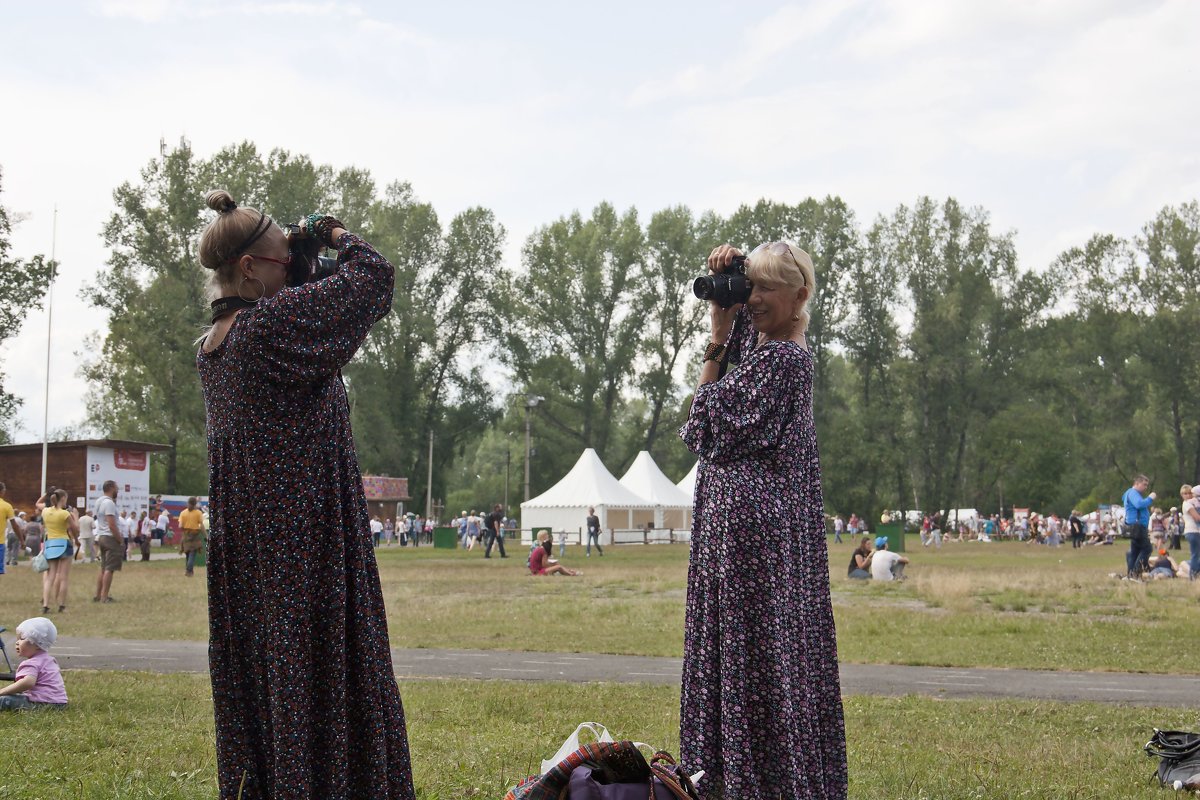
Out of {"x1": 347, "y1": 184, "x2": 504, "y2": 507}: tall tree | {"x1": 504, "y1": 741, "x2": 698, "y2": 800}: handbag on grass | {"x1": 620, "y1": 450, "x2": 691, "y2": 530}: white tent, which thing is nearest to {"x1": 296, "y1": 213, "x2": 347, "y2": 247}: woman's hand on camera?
{"x1": 504, "y1": 741, "x2": 698, "y2": 800}: handbag on grass

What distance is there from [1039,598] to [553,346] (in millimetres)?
52862

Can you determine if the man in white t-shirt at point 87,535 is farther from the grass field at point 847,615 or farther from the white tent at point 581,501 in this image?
the white tent at point 581,501

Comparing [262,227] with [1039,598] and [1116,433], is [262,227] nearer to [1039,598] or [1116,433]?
[1039,598]

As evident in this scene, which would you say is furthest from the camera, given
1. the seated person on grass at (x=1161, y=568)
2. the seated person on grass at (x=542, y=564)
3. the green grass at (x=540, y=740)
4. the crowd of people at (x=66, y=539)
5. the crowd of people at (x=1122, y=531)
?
the seated person on grass at (x=542, y=564)

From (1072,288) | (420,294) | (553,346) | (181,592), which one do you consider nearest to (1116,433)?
(1072,288)

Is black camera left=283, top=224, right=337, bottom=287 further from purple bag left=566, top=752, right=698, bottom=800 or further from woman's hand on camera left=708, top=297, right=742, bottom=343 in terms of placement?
purple bag left=566, top=752, right=698, bottom=800

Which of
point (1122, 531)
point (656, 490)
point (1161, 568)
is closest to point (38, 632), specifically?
point (1161, 568)

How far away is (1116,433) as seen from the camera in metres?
68.2

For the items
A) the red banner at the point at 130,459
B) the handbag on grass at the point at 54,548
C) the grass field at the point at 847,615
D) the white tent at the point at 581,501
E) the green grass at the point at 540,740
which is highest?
the red banner at the point at 130,459

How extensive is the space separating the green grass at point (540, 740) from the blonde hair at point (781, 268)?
2.22 metres

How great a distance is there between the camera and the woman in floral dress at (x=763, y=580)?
421 centimetres

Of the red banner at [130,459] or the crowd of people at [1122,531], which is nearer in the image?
the crowd of people at [1122,531]

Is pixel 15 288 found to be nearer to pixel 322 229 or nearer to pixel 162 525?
pixel 162 525

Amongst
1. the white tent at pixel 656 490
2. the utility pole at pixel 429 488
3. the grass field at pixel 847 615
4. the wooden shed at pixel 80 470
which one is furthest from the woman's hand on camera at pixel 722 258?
the utility pole at pixel 429 488
